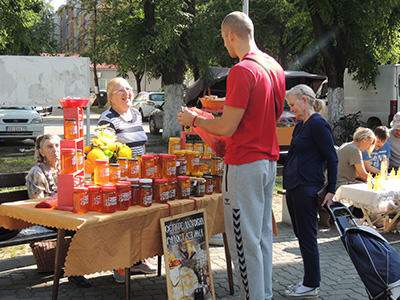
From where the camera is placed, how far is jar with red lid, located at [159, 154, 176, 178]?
4355 millimetres

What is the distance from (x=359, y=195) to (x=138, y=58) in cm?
1011

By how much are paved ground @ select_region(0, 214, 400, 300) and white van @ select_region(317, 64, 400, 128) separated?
511 inches

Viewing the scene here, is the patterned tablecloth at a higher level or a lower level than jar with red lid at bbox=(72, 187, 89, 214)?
lower

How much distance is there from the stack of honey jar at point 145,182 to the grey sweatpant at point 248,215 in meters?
0.67

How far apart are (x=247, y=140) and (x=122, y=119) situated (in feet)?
6.17

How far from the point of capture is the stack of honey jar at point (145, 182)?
12.8ft

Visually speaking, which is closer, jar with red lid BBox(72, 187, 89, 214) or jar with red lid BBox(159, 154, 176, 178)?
jar with red lid BBox(72, 187, 89, 214)

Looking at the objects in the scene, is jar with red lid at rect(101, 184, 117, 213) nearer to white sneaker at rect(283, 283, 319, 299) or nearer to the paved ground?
the paved ground

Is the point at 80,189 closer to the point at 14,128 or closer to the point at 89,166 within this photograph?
the point at 89,166

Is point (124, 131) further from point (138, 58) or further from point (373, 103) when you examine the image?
point (373, 103)

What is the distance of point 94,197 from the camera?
12.7ft

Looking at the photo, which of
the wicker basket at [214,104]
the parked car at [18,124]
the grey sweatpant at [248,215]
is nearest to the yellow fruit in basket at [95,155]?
the grey sweatpant at [248,215]

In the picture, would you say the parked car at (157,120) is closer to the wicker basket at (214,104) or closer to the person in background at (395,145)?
the person in background at (395,145)

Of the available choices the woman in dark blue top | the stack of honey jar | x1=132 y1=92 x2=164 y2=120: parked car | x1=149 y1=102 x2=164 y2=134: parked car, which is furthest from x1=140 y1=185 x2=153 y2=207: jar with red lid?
x1=132 y1=92 x2=164 y2=120: parked car
